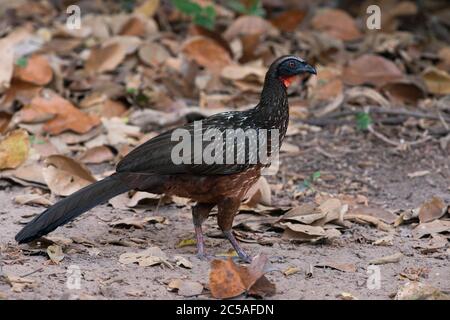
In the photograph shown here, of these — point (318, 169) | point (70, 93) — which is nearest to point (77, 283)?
point (318, 169)

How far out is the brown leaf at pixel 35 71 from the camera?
811cm

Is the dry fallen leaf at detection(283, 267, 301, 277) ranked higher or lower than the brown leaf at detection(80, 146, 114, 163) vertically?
lower

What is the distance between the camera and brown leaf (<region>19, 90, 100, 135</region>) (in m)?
7.55

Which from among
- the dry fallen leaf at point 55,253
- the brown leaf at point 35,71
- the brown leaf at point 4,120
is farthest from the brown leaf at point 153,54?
the dry fallen leaf at point 55,253

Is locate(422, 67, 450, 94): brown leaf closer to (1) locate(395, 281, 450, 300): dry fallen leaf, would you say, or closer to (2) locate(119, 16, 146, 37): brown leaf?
(2) locate(119, 16, 146, 37): brown leaf

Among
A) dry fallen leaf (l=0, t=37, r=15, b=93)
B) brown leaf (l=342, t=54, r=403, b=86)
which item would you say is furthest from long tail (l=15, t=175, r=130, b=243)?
brown leaf (l=342, t=54, r=403, b=86)

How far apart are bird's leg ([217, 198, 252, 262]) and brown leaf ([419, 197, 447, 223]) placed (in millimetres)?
1386

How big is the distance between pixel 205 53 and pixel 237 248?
3956 mm

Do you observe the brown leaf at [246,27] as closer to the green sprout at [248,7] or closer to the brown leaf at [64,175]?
the green sprout at [248,7]

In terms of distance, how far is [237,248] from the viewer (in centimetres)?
549

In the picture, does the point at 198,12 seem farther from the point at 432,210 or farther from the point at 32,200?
the point at 432,210

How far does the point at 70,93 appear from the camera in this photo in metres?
8.34

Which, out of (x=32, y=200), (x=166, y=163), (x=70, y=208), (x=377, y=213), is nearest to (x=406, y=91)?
Result: (x=377, y=213)

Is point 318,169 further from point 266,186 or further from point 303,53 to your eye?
point 303,53
